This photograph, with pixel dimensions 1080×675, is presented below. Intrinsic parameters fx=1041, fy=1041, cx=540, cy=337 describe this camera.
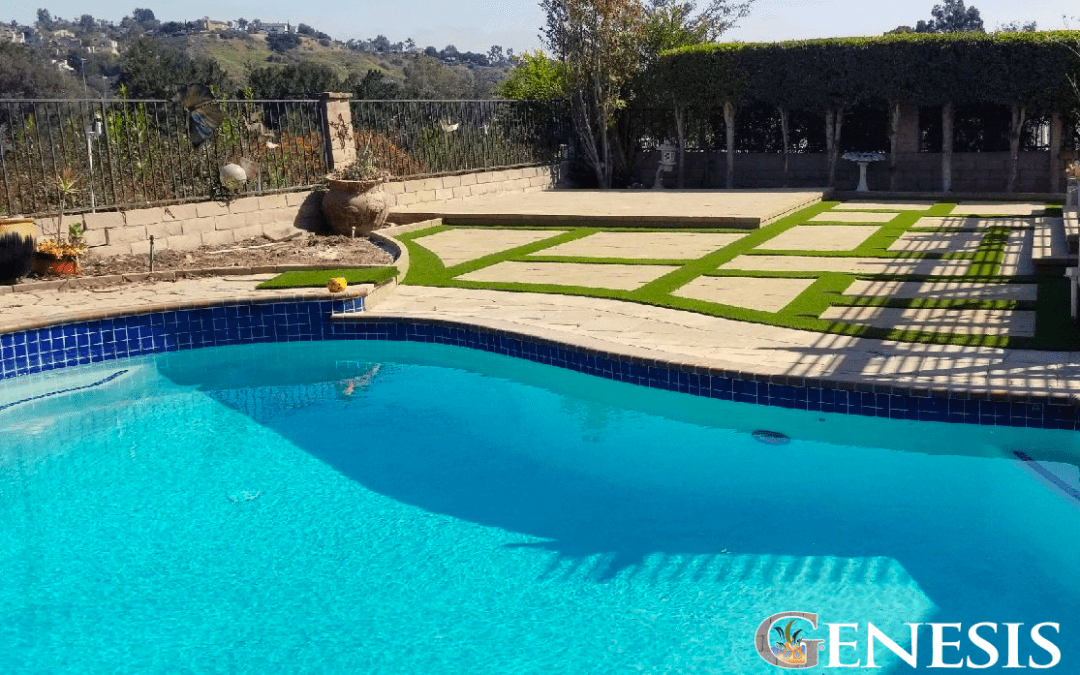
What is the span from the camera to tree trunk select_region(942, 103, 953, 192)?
18.2 meters

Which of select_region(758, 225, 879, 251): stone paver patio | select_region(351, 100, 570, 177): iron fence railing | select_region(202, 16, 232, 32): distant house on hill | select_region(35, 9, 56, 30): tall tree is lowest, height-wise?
select_region(758, 225, 879, 251): stone paver patio

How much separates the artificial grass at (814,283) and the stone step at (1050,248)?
1.14ft

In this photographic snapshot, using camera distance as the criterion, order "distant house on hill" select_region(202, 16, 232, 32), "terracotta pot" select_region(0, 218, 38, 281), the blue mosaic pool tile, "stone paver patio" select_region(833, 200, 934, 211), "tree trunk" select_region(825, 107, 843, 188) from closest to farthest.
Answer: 1. the blue mosaic pool tile
2. "terracotta pot" select_region(0, 218, 38, 281)
3. "stone paver patio" select_region(833, 200, 934, 211)
4. "tree trunk" select_region(825, 107, 843, 188)
5. "distant house on hill" select_region(202, 16, 232, 32)

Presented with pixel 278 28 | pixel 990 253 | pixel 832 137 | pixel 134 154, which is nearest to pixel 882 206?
pixel 832 137

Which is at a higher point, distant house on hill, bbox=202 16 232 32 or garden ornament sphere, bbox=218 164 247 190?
distant house on hill, bbox=202 16 232 32

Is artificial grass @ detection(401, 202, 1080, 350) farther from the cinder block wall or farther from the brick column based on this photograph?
the brick column

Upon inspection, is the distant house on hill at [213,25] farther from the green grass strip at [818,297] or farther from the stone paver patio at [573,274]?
the green grass strip at [818,297]

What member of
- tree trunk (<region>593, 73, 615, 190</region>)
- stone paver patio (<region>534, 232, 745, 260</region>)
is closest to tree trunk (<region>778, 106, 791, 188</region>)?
tree trunk (<region>593, 73, 615, 190</region>)

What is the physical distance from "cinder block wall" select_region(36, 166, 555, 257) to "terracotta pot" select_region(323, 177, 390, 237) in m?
0.42

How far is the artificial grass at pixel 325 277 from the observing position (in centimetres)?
1003

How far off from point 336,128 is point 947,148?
35.1ft

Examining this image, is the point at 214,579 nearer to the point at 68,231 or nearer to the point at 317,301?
the point at 317,301

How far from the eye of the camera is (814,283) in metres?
9.65

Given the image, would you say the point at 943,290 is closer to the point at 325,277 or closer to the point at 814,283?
the point at 814,283
